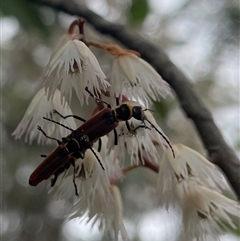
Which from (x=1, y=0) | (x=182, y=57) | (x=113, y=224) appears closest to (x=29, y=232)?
(x=182, y=57)

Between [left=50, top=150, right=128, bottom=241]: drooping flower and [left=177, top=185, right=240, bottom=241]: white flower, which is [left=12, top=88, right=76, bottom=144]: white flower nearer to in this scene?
[left=50, top=150, right=128, bottom=241]: drooping flower

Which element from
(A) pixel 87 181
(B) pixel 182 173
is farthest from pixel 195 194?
(A) pixel 87 181

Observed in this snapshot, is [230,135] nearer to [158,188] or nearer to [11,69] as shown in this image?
[11,69]

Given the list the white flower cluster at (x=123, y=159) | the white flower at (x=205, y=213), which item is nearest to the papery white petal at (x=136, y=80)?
the white flower cluster at (x=123, y=159)

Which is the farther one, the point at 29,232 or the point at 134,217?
the point at 29,232

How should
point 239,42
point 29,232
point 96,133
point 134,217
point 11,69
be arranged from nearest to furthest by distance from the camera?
point 96,133 → point 239,42 → point 134,217 → point 11,69 → point 29,232

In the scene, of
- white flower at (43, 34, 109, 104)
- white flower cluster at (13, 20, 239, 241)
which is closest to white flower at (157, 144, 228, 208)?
white flower cluster at (13, 20, 239, 241)

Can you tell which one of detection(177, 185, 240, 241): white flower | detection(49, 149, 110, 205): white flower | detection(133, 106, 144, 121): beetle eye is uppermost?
detection(133, 106, 144, 121): beetle eye
